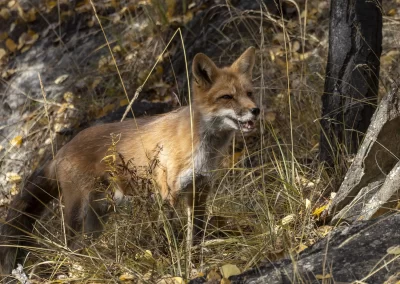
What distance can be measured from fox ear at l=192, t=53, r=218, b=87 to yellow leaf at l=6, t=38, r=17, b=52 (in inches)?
237

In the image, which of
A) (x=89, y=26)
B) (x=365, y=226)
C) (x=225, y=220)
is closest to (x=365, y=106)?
(x=225, y=220)

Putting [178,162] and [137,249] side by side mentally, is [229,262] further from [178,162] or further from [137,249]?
[178,162]

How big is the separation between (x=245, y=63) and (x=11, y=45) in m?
6.10

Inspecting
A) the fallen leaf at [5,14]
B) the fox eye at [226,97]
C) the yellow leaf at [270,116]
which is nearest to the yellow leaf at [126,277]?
the fox eye at [226,97]

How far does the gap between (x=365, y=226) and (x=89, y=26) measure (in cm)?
744

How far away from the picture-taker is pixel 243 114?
5449mm

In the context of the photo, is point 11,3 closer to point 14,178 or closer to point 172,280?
point 14,178

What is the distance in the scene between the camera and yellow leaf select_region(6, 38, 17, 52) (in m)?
11.0

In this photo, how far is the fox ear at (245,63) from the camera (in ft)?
19.7

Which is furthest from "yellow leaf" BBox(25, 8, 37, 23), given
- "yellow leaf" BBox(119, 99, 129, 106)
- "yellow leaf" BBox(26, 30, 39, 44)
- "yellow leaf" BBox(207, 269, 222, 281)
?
"yellow leaf" BBox(207, 269, 222, 281)

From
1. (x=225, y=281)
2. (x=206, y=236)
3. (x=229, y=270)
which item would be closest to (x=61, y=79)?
(x=206, y=236)

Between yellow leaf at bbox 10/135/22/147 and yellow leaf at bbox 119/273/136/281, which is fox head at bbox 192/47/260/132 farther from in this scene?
yellow leaf at bbox 10/135/22/147

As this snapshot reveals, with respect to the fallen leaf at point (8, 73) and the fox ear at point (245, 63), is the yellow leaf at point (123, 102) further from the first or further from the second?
the fox ear at point (245, 63)

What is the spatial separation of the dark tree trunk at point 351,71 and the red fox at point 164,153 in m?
0.71
